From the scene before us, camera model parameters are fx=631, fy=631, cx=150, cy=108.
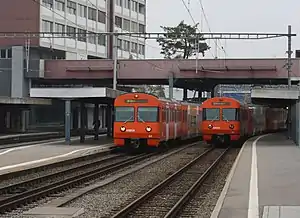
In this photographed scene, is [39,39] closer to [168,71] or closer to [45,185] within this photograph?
[168,71]

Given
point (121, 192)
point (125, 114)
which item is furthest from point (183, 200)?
point (125, 114)

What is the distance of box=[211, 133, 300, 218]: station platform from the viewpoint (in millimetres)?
11305

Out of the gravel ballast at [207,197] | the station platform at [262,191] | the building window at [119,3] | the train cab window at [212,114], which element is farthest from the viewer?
the building window at [119,3]

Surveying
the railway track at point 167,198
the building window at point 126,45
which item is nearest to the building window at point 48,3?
the building window at point 126,45

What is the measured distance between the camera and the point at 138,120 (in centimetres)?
2895

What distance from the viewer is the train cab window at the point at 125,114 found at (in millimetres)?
28969

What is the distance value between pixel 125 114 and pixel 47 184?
11920 millimetres

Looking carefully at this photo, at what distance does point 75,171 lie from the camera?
21.5 metres

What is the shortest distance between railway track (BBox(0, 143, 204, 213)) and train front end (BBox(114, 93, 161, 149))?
4.52 metres

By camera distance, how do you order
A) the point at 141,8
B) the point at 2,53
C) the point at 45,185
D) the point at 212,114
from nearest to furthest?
the point at 45,185, the point at 212,114, the point at 2,53, the point at 141,8

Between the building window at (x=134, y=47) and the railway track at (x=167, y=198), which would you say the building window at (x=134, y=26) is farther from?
the railway track at (x=167, y=198)

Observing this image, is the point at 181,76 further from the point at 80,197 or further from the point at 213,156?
the point at 80,197

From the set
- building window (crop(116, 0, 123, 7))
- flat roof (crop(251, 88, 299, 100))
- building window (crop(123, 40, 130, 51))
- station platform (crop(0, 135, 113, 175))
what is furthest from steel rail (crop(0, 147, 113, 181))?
building window (crop(123, 40, 130, 51))

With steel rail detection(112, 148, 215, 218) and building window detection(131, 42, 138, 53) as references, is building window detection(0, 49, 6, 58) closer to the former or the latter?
building window detection(131, 42, 138, 53)
